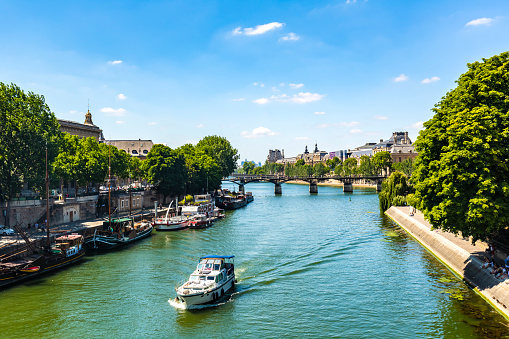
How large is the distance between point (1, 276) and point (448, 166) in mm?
41512

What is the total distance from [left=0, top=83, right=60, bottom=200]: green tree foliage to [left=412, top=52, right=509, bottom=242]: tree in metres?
53.4

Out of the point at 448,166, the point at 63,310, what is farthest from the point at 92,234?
the point at 448,166

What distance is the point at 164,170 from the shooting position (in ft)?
312

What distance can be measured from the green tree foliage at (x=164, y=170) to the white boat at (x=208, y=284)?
58552 millimetres

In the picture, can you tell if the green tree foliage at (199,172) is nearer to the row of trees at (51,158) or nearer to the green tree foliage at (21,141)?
the row of trees at (51,158)

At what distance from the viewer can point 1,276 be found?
3812 cm

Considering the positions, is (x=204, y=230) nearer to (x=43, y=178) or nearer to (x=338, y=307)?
(x=43, y=178)

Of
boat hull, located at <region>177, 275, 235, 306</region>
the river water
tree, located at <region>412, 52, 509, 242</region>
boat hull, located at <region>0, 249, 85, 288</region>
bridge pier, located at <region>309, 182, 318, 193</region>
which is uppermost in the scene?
tree, located at <region>412, 52, 509, 242</region>

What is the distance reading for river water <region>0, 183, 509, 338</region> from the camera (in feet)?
96.5

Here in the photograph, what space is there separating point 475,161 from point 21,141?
58542mm

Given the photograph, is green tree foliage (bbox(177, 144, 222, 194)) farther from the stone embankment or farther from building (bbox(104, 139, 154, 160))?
the stone embankment

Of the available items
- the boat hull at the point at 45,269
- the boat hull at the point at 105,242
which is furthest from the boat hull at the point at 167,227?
the boat hull at the point at 45,269

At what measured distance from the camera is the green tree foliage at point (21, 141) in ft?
190

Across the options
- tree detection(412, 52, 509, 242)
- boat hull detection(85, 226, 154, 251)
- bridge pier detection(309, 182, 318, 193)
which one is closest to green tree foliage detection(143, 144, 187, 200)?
boat hull detection(85, 226, 154, 251)
